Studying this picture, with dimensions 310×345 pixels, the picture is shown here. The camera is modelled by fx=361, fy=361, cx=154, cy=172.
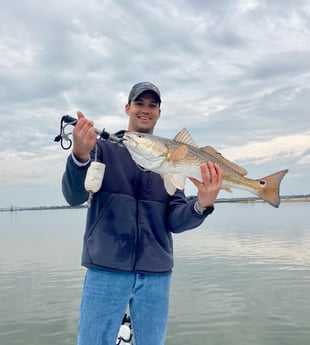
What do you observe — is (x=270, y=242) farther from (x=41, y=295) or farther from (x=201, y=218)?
(x=201, y=218)

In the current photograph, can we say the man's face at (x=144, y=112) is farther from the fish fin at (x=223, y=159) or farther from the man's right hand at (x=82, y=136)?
the man's right hand at (x=82, y=136)

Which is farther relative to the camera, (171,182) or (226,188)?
(226,188)

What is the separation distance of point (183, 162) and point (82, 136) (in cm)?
121

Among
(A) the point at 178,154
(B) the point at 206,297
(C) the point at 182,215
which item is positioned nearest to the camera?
(A) the point at 178,154

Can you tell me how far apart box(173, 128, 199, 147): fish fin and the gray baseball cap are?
25.3 inches

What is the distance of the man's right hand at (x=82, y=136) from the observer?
3701 mm

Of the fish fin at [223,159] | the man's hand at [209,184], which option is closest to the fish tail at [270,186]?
the fish fin at [223,159]

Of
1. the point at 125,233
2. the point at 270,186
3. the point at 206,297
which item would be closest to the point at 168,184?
the point at 125,233

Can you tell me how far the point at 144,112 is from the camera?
4773 millimetres

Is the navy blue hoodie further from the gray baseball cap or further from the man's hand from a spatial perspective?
the gray baseball cap

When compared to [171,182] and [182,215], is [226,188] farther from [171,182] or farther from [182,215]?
[171,182]

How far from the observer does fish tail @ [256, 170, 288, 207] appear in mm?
4449

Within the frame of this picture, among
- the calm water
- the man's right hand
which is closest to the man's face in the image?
the man's right hand

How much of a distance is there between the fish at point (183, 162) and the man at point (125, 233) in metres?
0.21
